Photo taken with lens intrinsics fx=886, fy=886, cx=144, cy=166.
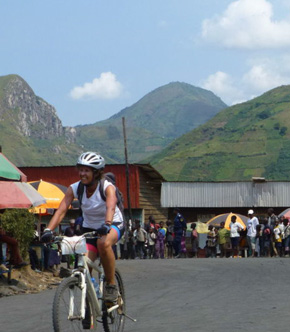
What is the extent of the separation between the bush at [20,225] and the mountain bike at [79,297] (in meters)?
9.03

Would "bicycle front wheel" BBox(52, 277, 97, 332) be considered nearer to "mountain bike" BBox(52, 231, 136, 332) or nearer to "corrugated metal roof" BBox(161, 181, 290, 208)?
"mountain bike" BBox(52, 231, 136, 332)

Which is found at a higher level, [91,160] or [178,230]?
[178,230]

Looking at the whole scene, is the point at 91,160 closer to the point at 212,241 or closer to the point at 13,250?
the point at 13,250

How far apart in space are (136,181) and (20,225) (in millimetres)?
40685

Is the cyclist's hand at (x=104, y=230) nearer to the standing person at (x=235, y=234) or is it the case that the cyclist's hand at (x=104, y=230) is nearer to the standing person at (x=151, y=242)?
the standing person at (x=235, y=234)

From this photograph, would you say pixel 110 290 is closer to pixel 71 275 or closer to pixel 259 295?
pixel 71 275

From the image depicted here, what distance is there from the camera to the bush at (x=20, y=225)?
56.3 feet

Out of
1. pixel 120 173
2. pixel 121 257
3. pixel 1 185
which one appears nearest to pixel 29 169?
pixel 120 173

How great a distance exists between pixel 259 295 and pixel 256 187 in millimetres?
49722

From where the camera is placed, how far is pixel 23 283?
16.5 metres

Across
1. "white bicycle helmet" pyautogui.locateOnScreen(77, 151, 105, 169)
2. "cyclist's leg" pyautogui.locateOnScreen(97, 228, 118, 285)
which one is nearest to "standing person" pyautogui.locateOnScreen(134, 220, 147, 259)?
"cyclist's leg" pyautogui.locateOnScreen(97, 228, 118, 285)

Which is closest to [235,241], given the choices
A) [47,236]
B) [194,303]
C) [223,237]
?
[223,237]

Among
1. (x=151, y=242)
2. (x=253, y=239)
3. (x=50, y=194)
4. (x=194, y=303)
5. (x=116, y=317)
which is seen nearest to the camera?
(x=116, y=317)

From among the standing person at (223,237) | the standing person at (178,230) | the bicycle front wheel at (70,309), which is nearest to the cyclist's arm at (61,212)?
the bicycle front wheel at (70,309)
